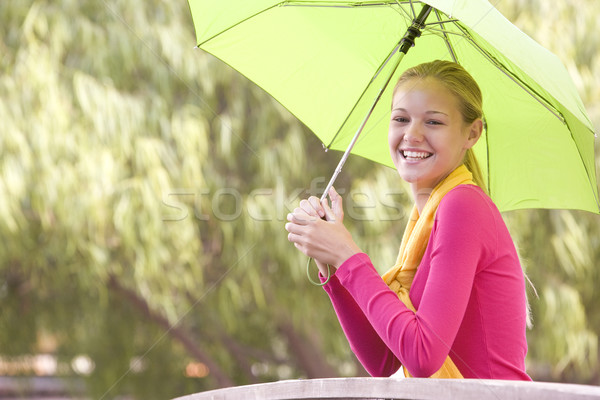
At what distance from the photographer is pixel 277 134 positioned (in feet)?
17.4

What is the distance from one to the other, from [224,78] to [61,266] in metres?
1.61

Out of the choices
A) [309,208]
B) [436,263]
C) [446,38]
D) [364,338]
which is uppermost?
[446,38]

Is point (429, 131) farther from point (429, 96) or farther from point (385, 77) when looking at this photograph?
point (385, 77)

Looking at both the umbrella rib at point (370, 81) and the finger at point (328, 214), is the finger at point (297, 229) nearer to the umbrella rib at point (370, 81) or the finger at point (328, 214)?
the finger at point (328, 214)

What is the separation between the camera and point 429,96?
5.11ft

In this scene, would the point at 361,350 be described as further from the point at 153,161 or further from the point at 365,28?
the point at 153,161

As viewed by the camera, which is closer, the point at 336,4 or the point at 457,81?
the point at 457,81

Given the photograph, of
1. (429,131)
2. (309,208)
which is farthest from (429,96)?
(309,208)

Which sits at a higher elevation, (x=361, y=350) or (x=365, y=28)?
(x=365, y=28)

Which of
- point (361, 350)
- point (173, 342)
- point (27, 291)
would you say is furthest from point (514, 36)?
point (173, 342)

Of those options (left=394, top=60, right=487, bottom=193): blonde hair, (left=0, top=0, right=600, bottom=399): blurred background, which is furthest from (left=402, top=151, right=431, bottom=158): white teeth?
(left=0, top=0, right=600, bottom=399): blurred background

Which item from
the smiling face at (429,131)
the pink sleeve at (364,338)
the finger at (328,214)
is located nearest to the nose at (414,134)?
the smiling face at (429,131)

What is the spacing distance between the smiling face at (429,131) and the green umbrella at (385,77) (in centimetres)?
24

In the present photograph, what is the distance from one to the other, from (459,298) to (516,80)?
0.76 m
